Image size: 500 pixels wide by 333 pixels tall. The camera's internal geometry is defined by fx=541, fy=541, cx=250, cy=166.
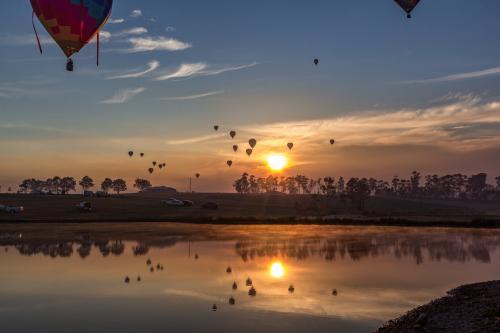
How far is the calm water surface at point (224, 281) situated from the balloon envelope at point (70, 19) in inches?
547

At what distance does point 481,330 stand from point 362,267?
17.9 metres

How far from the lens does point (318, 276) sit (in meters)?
29.7

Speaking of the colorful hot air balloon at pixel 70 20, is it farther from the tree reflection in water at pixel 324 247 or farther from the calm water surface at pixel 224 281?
the tree reflection in water at pixel 324 247

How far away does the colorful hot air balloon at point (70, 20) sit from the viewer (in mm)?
32594

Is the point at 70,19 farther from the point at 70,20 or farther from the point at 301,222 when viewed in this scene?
the point at 301,222

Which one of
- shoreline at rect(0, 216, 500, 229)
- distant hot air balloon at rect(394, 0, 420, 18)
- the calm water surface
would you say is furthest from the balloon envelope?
shoreline at rect(0, 216, 500, 229)

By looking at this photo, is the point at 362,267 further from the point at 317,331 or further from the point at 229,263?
the point at 317,331

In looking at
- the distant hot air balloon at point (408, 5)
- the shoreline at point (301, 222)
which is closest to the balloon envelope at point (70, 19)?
the distant hot air balloon at point (408, 5)

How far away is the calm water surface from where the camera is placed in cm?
1938

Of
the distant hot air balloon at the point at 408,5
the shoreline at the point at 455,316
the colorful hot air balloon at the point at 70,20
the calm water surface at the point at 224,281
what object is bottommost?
the calm water surface at the point at 224,281

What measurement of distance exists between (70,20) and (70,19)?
61 millimetres

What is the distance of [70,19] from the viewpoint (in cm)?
3278

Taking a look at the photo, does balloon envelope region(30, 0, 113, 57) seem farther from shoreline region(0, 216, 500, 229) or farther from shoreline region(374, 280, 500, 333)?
shoreline region(0, 216, 500, 229)

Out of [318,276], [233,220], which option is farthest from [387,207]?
[318,276]
